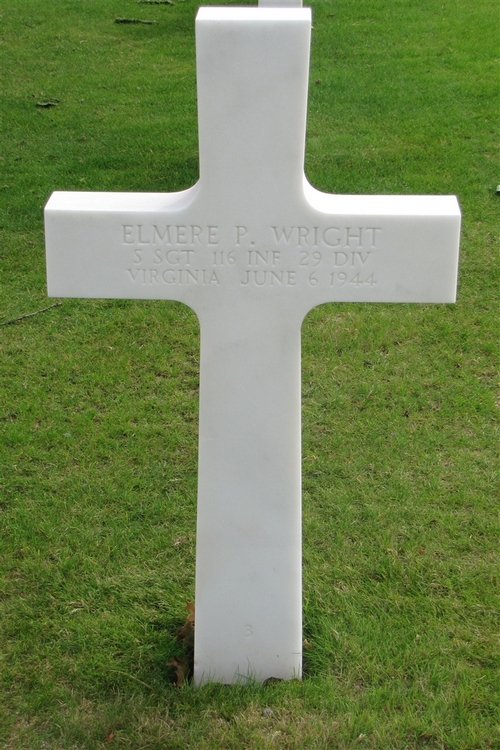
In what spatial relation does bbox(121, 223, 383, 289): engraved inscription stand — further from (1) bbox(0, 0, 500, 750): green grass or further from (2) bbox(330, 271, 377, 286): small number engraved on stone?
(1) bbox(0, 0, 500, 750): green grass

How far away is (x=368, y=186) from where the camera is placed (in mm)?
6387

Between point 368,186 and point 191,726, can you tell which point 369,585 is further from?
point 368,186

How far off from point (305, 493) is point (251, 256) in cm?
171

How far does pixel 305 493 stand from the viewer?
12.7 ft

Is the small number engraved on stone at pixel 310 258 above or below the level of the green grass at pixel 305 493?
above

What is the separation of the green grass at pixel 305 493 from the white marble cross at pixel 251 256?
540 millimetres

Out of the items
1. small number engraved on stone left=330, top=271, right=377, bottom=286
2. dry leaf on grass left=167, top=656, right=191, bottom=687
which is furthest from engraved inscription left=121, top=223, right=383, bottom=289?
dry leaf on grass left=167, top=656, right=191, bottom=687

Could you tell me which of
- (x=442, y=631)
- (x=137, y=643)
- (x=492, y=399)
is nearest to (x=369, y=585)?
(x=442, y=631)

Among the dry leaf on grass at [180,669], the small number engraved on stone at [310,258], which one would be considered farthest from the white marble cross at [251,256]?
the dry leaf on grass at [180,669]

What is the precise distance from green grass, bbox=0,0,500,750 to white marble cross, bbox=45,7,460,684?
540 millimetres

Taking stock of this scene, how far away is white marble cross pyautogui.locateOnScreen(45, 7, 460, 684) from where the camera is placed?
7.32 feet

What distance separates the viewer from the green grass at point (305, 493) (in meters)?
2.85

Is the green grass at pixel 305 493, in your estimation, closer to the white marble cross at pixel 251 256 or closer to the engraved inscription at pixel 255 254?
the white marble cross at pixel 251 256

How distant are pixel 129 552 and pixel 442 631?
4.13ft
